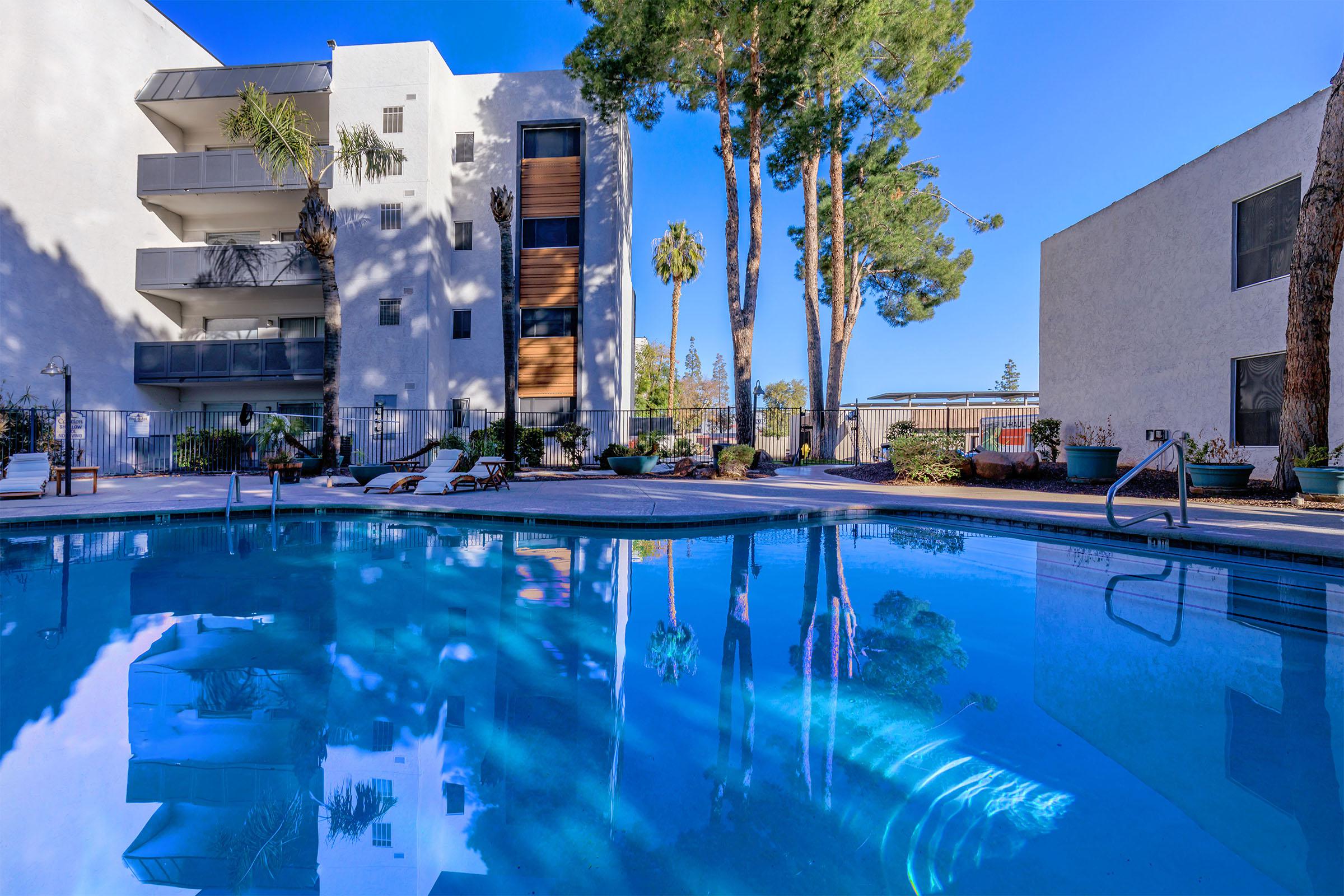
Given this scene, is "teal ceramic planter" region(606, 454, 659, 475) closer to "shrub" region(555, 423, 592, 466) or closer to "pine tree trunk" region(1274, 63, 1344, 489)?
"shrub" region(555, 423, 592, 466)

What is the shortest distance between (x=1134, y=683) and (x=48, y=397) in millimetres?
21677

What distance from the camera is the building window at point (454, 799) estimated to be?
7.16ft

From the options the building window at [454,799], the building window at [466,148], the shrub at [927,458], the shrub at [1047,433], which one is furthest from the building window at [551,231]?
the building window at [454,799]

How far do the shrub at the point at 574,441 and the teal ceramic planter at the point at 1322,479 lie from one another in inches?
548

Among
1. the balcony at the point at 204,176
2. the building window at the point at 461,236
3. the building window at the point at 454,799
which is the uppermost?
the balcony at the point at 204,176

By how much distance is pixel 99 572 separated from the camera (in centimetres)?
581

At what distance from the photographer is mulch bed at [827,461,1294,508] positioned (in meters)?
9.02

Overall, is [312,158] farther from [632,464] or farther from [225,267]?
[632,464]

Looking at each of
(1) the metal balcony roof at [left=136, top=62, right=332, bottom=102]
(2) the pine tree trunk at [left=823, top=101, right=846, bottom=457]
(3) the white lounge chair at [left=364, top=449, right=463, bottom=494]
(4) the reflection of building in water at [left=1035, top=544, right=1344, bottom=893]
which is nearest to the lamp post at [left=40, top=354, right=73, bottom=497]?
(3) the white lounge chair at [left=364, top=449, right=463, bottom=494]

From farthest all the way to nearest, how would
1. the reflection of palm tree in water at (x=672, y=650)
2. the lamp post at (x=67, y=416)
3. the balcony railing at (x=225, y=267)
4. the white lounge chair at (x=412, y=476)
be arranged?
the balcony railing at (x=225, y=267) → the white lounge chair at (x=412, y=476) → the lamp post at (x=67, y=416) → the reflection of palm tree in water at (x=672, y=650)

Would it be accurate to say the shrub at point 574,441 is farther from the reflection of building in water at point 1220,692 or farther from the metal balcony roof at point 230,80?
the reflection of building in water at point 1220,692

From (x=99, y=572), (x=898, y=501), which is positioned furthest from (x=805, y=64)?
(x=99, y=572)

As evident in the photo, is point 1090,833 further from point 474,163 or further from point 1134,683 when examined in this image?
point 474,163

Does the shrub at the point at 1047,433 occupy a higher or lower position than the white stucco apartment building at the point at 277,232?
lower
